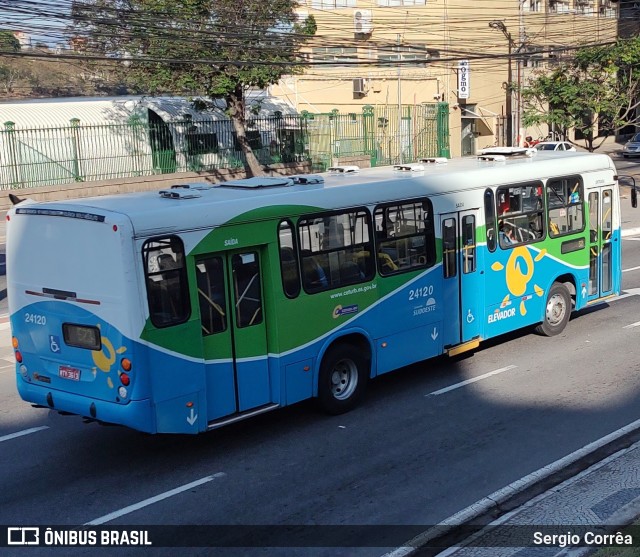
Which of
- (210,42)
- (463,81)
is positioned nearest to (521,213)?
Answer: (210,42)

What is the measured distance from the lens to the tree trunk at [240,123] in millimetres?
33656

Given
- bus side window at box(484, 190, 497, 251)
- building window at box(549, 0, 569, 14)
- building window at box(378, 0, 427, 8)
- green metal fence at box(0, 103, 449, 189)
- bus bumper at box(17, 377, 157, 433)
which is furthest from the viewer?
building window at box(549, 0, 569, 14)

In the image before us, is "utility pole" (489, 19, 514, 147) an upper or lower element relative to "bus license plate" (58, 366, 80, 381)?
upper

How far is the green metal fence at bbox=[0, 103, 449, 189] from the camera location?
31.4m

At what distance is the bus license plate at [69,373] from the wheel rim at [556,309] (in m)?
7.77

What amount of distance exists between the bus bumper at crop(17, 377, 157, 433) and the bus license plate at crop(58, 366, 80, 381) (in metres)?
0.18

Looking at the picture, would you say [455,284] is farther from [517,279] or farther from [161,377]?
[161,377]

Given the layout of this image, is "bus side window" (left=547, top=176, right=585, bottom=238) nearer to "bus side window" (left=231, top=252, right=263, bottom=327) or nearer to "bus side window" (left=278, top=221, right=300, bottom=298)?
"bus side window" (left=278, top=221, right=300, bottom=298)

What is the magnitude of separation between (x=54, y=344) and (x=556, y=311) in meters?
8.13

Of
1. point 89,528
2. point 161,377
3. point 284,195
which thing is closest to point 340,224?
point 284,195

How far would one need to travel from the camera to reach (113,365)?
8594 mm

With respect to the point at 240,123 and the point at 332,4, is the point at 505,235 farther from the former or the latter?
the point at 332,4

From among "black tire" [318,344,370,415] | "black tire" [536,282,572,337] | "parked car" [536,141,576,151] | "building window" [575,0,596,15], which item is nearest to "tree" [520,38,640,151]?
"parked car" [536,141,576,151]

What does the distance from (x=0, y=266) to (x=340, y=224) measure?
1581 cm
